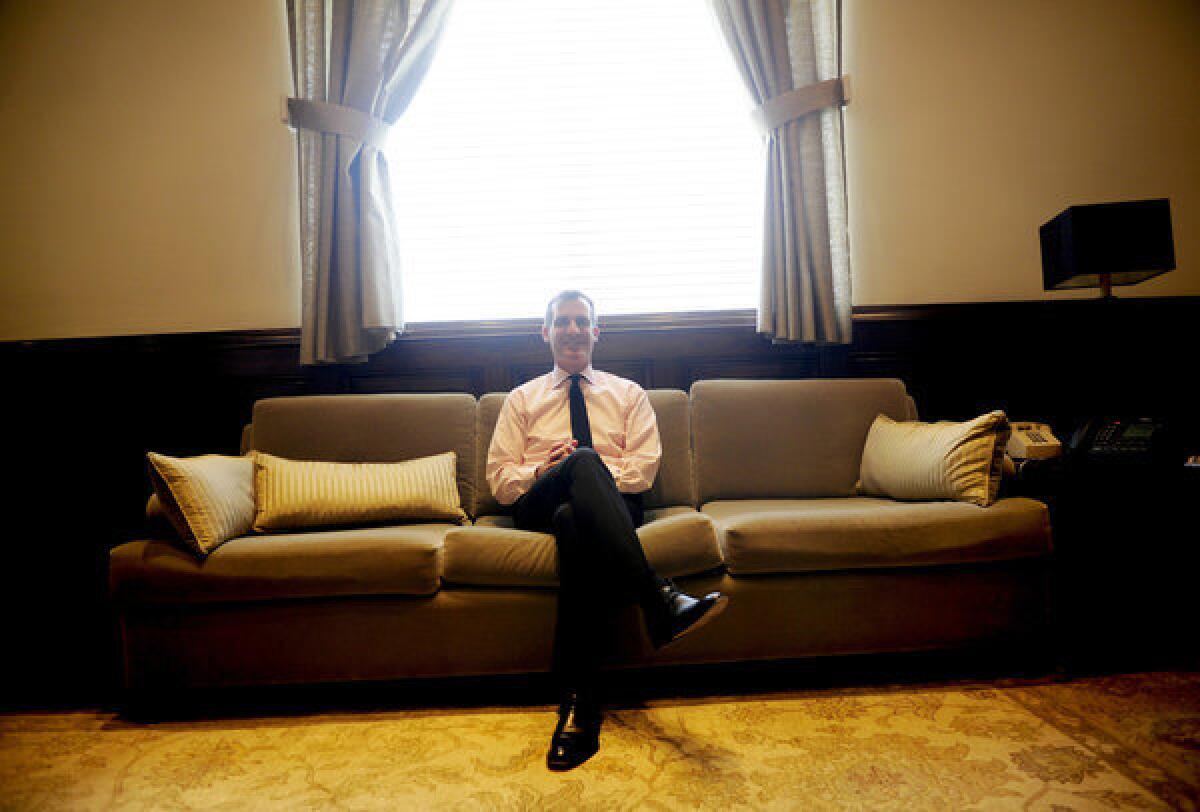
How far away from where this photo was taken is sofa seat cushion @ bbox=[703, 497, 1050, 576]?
1851mm

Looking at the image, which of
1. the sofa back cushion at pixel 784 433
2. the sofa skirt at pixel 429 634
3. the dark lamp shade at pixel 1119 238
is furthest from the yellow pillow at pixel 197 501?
the dark lamp shade at pixel 1119 238

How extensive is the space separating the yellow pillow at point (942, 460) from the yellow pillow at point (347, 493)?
1469 millimetres

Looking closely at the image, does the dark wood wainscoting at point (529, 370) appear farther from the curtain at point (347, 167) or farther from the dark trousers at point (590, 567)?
the dark trousers at point (590, 567)

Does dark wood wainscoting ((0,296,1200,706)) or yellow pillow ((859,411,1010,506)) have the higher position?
dark wood wainscoting ((0,296,1200,706))

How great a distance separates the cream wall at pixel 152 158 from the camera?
2.92 m

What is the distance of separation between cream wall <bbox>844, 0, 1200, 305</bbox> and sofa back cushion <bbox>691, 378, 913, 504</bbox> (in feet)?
2.08

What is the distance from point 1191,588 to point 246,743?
2.67 metres

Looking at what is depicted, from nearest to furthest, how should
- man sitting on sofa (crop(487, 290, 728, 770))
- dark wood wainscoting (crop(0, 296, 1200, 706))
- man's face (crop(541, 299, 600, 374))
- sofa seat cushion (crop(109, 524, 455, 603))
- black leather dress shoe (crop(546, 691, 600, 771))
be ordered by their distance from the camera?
1. black leather dress shoe (crop(546, 691, 600, 771))
2. man sitting on sofa (crop(487, 290, 728, 770))
3. sofa seat cushion (crop(109, 524, 455, 603))
4. man's face (crop(541, 299, 600, 374))
5. dark wood wainscoting (crop(0, 296, 1200, 706))

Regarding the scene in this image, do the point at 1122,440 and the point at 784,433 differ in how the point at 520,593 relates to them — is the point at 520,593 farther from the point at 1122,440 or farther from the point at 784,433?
the point at 1122,440

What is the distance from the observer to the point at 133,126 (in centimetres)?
292

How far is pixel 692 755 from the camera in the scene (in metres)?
1.53

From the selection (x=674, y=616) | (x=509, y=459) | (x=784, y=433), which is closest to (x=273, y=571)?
(x=509, y=459)

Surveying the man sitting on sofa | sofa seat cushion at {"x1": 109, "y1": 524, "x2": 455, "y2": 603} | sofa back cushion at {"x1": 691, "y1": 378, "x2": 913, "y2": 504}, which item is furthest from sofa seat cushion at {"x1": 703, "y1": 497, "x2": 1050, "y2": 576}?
sofa seat cushion at {"x1": 109, "y1": 524, "x2": 455, "y2": 603}

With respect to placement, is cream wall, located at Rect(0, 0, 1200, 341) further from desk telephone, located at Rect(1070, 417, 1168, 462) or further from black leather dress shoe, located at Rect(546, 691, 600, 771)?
black leather dress shoe, located at Rect(546, 691, 600, 771)
